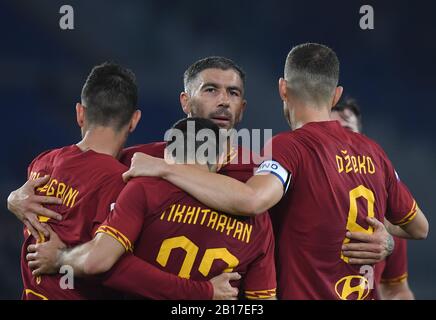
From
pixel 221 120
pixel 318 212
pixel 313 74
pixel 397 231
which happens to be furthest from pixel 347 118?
pixel 318 212

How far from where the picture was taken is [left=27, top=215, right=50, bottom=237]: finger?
346cm

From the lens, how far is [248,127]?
9.41 metres

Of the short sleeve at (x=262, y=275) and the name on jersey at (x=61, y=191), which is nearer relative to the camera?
the short sleeve at (x=262, y=275)

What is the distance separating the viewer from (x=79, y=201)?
3.38 metres

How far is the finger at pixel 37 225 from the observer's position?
136 inches

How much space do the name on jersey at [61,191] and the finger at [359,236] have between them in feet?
4.98

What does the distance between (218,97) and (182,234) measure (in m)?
1.42

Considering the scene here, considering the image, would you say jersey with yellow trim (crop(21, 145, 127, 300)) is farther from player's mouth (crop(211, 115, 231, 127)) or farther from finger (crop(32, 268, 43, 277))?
player's mouth (crop(211, 115, 231, 127))

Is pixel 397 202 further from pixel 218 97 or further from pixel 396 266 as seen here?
pixel 396 266

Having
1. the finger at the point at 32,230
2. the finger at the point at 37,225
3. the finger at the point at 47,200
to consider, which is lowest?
the finger at the point at 32,230

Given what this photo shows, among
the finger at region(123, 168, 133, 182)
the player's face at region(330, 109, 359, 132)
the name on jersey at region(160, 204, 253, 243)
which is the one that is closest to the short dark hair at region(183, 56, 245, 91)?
the finger at region(123, 168, 133, 182)

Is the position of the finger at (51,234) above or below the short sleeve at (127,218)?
below

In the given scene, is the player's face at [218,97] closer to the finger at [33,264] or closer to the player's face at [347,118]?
the finger at [33,264]

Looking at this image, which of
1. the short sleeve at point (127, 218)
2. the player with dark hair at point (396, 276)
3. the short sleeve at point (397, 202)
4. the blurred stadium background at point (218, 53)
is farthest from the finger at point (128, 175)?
the blurred stadium background at point (218, 53)
